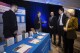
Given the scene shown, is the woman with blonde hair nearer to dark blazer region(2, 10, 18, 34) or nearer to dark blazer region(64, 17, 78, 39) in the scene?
dark blazer region(64, 17, 78, 39)

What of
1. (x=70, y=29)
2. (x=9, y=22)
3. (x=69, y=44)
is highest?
(x=9, y=22)

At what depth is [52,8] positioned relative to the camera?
390 inches

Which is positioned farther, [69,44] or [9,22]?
[9,22]

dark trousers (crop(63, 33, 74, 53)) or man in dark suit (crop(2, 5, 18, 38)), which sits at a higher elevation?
man in dark suit (crop(2, 5, 18, 38))

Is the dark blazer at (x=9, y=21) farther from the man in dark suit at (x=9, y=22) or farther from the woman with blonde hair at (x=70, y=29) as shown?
the woman with blonde hair at (x=70, y=29)

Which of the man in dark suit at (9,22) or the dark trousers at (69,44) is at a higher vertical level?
the man in dark suit at (9,22)

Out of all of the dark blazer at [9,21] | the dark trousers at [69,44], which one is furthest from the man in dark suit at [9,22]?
the dark trousers at [69,44]

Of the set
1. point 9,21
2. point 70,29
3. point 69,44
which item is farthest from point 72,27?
point 9,21

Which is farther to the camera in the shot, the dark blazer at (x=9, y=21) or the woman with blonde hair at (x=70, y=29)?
the dark blazer at (x=9, y=21)

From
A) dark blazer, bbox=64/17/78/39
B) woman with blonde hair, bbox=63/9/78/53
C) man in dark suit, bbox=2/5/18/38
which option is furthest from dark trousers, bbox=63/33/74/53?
man in dark suit, bbox=2/5/18/38

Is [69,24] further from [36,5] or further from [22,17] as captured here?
[36,5]

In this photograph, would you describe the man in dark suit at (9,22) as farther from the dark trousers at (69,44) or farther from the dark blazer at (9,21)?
the dark trousers at (69,44)

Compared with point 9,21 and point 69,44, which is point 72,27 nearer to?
point 69,44

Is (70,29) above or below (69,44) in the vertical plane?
above
